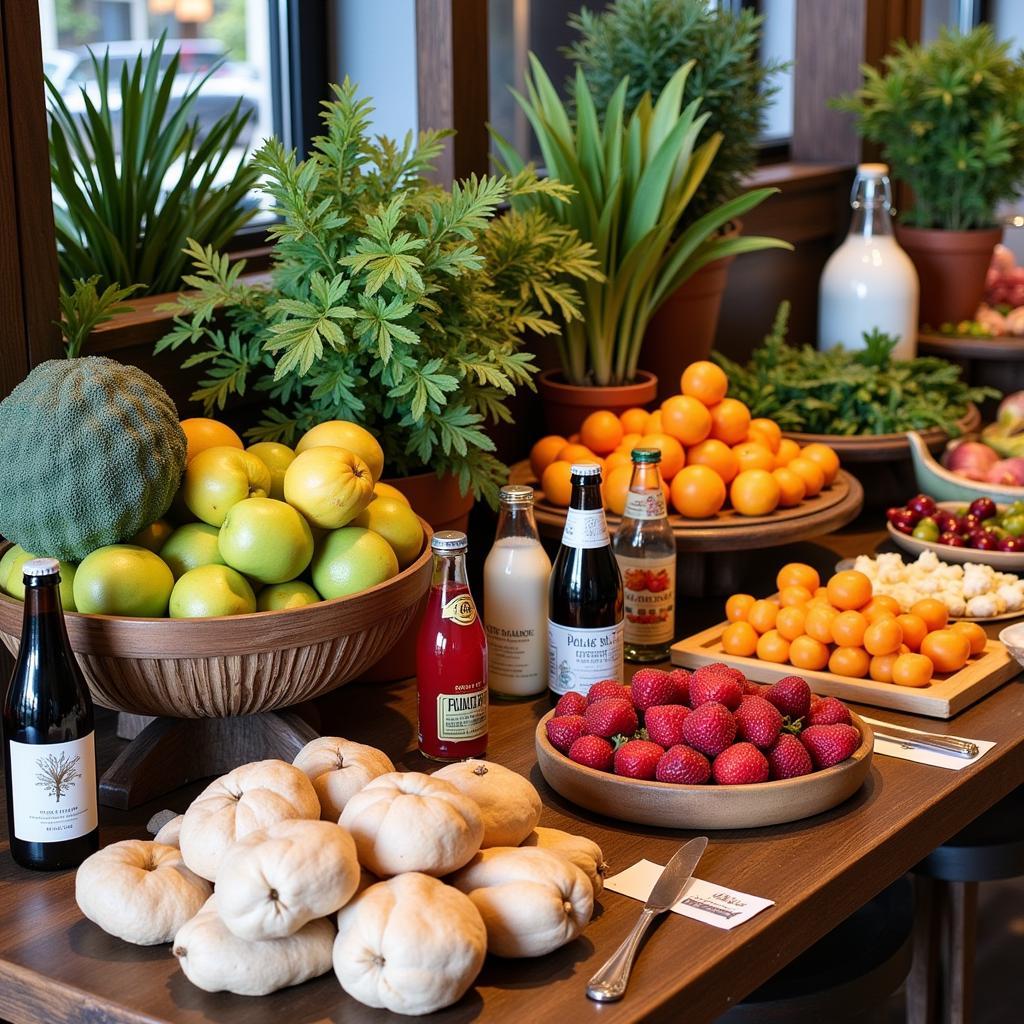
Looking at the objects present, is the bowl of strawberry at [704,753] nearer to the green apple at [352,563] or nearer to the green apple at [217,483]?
the green apple at [352,563]

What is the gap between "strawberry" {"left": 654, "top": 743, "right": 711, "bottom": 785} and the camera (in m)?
1.26

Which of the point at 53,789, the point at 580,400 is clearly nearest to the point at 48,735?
the point at 53,789

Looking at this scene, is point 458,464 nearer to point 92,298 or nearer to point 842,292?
point 92,298

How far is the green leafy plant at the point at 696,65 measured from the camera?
2188 millimetres

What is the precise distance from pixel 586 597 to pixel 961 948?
87 centimetres

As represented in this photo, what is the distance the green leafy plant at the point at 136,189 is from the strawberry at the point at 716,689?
0.77 metres

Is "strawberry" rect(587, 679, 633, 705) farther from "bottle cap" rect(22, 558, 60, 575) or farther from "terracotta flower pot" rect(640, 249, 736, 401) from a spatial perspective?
"terracotta flower pot" rect(640, 249, 736, 401)

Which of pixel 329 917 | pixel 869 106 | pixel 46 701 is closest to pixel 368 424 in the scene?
pixel 46 701

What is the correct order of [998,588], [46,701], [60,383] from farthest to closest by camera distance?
[998,588] < [60,383] < [46,701]

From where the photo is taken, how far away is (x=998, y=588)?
6.04 ft

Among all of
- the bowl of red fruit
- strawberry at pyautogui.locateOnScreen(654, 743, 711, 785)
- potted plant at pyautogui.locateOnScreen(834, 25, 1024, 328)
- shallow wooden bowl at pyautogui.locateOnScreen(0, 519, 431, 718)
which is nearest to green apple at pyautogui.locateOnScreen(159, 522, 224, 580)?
shallow wooden bowl at pyautogui.locateOnScreen(0, 519, 431, 718)

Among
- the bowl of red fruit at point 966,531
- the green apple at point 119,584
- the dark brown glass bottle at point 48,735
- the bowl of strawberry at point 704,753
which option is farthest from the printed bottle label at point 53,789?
the bowl of red fruit at point 966,531

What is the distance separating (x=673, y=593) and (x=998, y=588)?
43 centimetres

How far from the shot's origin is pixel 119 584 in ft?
4.12
